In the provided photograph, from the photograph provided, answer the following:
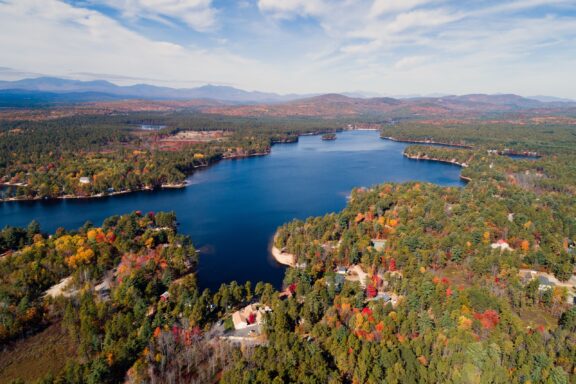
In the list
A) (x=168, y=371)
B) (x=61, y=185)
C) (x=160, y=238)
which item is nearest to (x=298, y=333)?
(x=168, y=371)

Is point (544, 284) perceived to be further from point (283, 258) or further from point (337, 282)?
point (283, 258)

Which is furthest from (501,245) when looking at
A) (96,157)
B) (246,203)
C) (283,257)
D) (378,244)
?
(96,157)

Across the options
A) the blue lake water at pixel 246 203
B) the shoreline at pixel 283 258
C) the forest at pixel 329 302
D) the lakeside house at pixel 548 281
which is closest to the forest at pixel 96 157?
the blue lake water at pixel 246 203

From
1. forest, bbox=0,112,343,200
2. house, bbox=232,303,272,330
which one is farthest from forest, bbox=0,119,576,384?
forest, bbox=0,112,343,200

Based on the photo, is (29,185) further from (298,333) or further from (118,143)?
(298,333)

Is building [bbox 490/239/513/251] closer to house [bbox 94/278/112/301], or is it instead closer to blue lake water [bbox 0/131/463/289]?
blue lake water [bbox 0/131/463/289]

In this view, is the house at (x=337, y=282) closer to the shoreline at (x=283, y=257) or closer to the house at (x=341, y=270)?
the house at (x=341, y=270)

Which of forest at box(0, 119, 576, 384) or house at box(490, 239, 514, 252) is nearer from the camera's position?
forest at box(0, 119, 576, 384)
